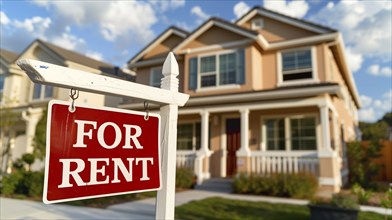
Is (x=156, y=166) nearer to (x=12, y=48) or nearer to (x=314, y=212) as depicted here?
(x=314, y=212)

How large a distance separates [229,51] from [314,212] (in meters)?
8.02

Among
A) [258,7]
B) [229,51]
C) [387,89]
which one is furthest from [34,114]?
[387,89]

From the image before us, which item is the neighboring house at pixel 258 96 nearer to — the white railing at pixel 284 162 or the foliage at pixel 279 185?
the white railing at pixel 284 162

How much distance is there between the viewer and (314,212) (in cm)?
514

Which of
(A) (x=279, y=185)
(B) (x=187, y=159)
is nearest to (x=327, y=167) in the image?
(A) (x=279, y=185)

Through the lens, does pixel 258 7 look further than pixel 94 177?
Yes

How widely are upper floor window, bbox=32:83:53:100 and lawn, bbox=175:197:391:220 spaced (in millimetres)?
11991

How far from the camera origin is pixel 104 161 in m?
1.63

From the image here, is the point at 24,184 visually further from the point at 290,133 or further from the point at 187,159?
the point at 290,133

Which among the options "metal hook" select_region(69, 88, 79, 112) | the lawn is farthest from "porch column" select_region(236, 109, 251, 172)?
"metal hook" select_region(69, 88, 79, 112)

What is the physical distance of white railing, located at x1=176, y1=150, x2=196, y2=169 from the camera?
11.6 meters

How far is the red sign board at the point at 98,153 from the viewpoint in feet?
4.73

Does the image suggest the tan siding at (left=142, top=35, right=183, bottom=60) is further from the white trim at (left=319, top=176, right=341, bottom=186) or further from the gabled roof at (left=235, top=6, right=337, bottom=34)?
the white trim at (left=319, top=176, right=341, bottom=186)

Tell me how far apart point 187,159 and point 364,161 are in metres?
7.22
